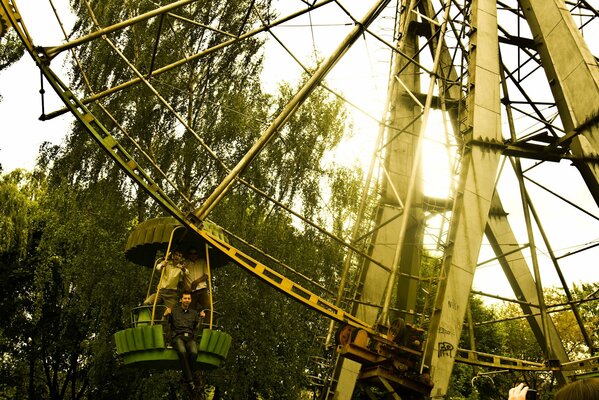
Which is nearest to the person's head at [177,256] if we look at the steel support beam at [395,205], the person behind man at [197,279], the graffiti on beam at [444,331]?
the person behind man at [197,279]

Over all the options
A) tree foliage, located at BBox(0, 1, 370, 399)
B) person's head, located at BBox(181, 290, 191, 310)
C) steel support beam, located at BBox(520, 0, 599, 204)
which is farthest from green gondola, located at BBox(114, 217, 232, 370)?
tree foliage, located at BBox(0, 1, 370, 399)

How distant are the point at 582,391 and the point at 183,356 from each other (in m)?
6.27

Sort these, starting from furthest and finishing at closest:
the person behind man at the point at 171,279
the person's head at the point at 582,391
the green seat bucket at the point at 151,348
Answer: the person behind man at the point at 171,279 → the green seat bucket at the point at 151,348 → the person's head at the point at 582,391

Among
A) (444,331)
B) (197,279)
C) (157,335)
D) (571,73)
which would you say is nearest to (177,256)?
(197,279)

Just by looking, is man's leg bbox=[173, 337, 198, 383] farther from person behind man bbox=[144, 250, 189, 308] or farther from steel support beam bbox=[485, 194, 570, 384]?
steel support beam bbox=[485, 194, 570, 384]

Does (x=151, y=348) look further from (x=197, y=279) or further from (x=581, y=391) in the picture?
(x=581, y=391)

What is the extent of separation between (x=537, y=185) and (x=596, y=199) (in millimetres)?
2281

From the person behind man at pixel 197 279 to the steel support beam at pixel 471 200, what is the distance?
3.23 meters

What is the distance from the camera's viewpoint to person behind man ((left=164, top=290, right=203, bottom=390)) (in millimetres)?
7676

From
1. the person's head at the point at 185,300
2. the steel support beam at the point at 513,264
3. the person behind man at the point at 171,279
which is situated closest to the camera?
the person's head at the point at 185,300

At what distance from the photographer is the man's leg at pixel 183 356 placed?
7606mm

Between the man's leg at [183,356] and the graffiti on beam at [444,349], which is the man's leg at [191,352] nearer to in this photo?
the man's leg at [183,356]

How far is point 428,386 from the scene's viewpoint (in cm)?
826

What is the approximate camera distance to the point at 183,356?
767 centimetres
